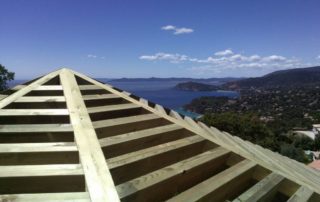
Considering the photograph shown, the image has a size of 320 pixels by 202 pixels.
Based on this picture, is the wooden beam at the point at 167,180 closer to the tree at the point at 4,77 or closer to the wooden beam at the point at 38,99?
the wooden beam at the point at 38,99

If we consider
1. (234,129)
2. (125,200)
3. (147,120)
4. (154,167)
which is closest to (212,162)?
(154,167)

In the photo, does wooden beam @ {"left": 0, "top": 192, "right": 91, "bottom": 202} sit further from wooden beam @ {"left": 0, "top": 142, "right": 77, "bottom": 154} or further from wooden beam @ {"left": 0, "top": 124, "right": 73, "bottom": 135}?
wooden beam @ {"left": 0, "top": 124, "right": 73, "bottom": 135}

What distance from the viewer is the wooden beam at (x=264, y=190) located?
2.48 meters

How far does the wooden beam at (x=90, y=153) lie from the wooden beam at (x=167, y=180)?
0.39 ft

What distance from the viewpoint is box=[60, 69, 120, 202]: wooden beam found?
6.78ft

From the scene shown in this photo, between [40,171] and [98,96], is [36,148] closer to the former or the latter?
[40,171]

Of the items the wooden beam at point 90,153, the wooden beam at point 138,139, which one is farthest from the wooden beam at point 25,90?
the wooden beam at point 138,139

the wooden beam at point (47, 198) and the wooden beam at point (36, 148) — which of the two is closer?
the wooden beam at point (47, 198)

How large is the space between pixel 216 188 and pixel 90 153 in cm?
112

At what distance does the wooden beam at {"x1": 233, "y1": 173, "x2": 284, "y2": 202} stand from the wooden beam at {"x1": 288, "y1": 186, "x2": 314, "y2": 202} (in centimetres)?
A: 18

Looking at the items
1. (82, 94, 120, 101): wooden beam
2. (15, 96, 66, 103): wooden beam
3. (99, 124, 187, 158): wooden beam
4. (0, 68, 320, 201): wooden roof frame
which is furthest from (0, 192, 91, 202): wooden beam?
(82, 94, 120, 101): wooden beam

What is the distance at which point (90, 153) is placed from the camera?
103 inches

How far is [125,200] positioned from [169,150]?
1.14 metres

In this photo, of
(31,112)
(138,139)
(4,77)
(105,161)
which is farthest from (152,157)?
(4,77)
